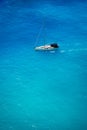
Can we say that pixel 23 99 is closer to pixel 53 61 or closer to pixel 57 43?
pixel 53 61

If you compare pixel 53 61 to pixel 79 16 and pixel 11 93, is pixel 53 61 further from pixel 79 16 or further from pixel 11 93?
pixel 79 16

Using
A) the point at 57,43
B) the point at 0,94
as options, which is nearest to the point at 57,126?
the point at 0,94

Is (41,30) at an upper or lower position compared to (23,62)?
upper

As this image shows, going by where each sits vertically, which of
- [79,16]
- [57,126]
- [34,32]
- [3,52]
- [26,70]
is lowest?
[57,126]

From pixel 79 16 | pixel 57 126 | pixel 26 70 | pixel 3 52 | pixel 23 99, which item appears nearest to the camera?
pixel 57 126

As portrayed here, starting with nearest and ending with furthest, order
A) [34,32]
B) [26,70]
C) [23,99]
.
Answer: [23,99] → [26,70] → [34,32]

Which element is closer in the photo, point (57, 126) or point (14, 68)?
point (57, 126)
